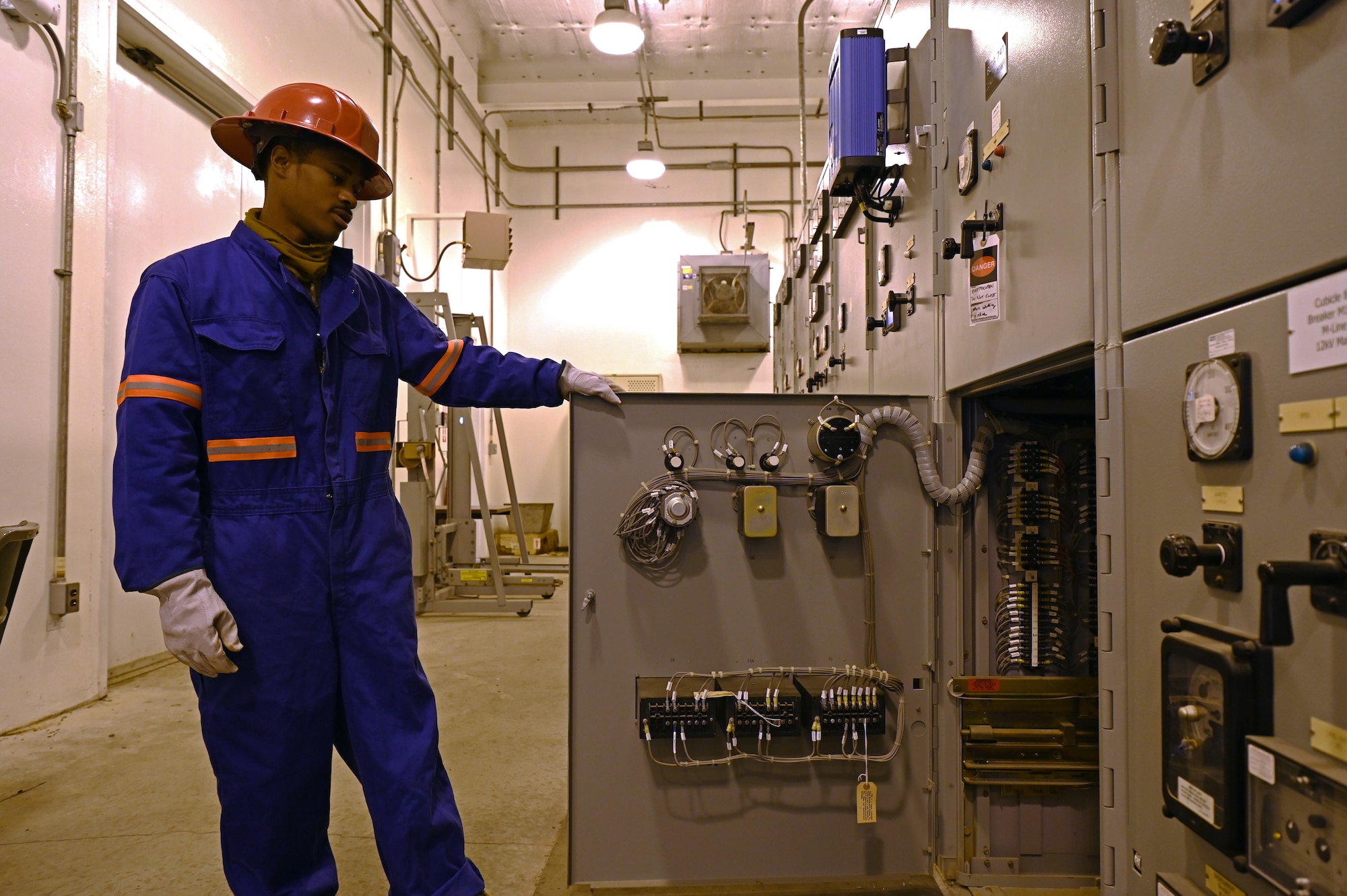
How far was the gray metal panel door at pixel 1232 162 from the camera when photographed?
0.72 m

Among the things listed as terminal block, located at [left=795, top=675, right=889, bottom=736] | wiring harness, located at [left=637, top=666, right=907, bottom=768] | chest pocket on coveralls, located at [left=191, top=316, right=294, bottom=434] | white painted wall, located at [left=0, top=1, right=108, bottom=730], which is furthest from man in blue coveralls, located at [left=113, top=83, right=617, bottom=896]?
white painted wall, located at [left=0, top=1, right=108, bottom=730]

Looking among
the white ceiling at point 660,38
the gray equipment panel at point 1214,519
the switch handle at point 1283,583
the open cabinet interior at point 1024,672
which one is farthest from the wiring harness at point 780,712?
the white ceiling at point 660,38

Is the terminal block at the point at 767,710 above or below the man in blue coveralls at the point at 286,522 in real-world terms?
below

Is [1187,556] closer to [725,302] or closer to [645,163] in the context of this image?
[645,163]

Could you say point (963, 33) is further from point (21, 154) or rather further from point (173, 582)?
point (21, 154)

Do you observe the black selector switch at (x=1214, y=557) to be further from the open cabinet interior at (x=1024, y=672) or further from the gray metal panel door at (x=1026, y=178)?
the open cabinet interior at (x=1024, y=672)

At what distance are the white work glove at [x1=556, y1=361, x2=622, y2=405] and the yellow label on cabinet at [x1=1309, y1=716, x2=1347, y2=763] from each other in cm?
126

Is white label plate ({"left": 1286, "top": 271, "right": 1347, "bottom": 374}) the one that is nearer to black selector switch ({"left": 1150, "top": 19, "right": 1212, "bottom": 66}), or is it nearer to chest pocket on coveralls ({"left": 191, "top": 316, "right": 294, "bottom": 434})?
black selector switch ({"left": 1150, "top": 19, "right": 1212, "bottom": 66})

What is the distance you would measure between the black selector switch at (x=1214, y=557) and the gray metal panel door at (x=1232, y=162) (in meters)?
0.27

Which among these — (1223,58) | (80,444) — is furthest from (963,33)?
(80,444)

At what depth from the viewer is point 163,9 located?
309cm

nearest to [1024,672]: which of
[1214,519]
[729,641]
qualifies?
[729,641]

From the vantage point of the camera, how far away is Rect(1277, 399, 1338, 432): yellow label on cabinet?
0.72 meters

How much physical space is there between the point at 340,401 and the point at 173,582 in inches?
15.9
